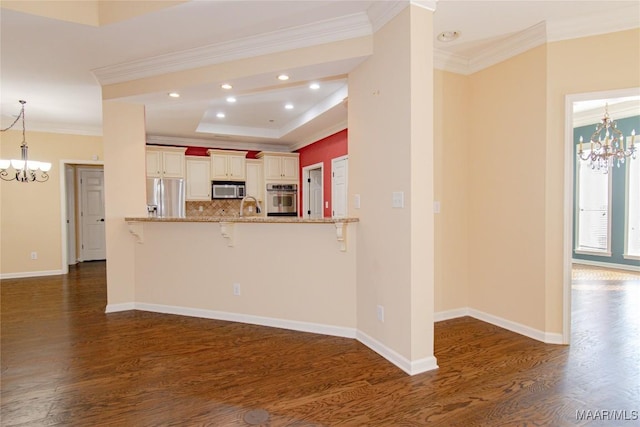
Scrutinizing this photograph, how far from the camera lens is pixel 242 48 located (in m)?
3.18

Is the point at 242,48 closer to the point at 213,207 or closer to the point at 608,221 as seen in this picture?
the point at 213,207

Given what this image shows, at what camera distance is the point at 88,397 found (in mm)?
2148

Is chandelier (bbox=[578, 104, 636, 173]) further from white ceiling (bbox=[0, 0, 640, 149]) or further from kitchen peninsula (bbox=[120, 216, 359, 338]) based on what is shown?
kitchen peninsula (bbox=[120, 216, 359, 338])

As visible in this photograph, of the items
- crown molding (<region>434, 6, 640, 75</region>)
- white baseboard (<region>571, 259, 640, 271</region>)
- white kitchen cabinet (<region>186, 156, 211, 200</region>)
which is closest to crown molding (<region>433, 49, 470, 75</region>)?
crown molding (<region>434, 6, 640, 75</region>)

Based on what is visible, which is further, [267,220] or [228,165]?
[228,165]

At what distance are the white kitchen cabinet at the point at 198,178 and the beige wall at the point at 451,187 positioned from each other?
4762 mm

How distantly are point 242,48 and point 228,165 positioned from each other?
156 inches

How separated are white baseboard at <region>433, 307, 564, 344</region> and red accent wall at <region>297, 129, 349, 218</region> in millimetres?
3027

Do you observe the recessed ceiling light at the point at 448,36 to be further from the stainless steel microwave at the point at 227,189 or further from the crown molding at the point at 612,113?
the stainless steel microwave at the point at 227,189

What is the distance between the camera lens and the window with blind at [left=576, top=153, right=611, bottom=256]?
6273 millimetres

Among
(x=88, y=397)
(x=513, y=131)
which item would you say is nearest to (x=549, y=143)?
(x=513, y=131)

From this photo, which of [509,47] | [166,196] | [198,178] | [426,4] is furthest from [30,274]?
[509,47]

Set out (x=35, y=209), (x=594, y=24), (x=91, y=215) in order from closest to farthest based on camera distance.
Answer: (x=594, y=24), (x=35, y=209), (x=91, y=215)

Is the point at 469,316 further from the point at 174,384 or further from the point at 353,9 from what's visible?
the point at 353,9
